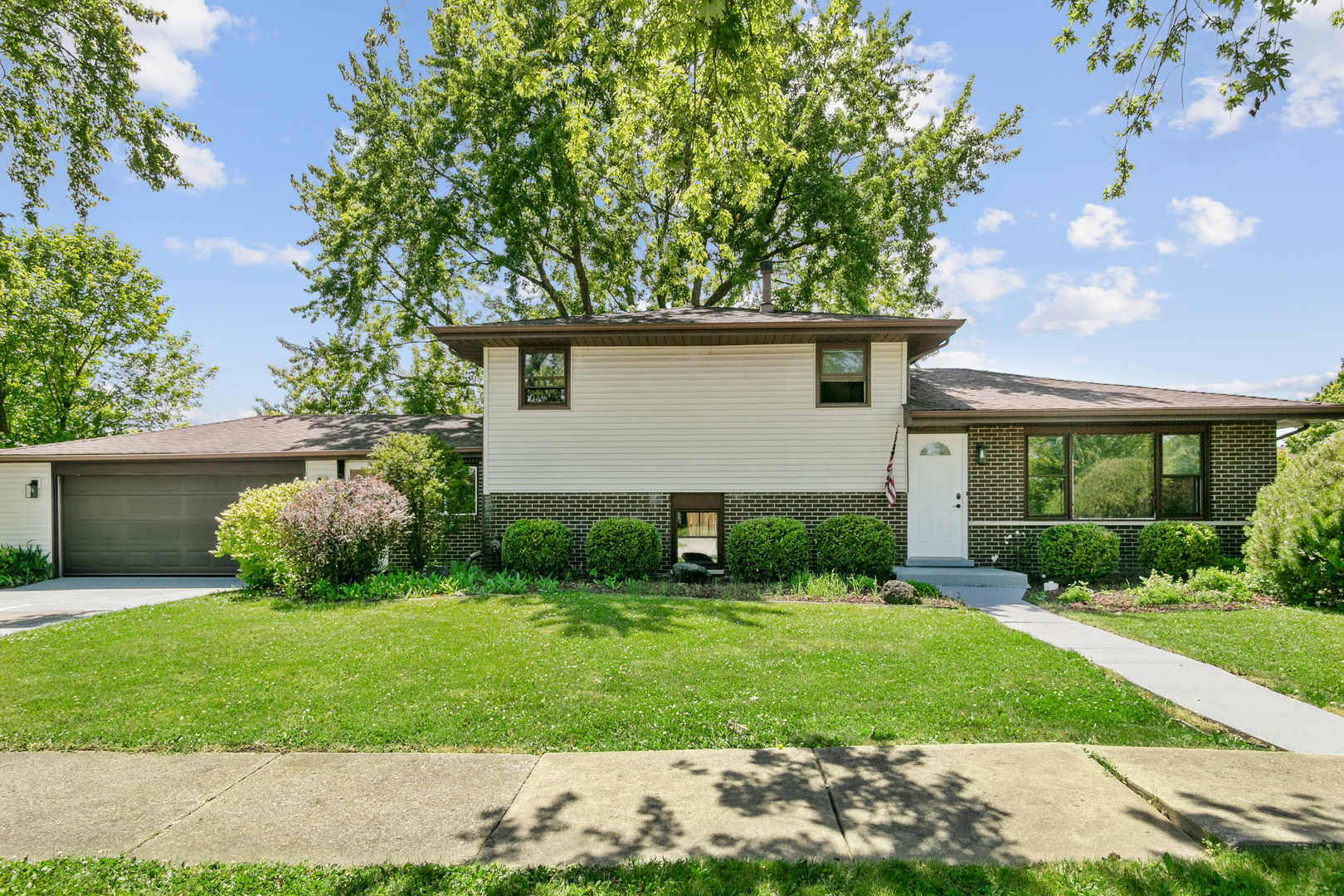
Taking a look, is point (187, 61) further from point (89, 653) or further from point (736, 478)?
point (736, 478)

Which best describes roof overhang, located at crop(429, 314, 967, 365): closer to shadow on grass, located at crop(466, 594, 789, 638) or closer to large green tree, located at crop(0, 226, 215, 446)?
shadow on grass, located at crop(466, 594, 789, 638)

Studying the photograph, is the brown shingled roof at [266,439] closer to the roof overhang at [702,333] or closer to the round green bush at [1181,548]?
the roof overhang at [702,333]

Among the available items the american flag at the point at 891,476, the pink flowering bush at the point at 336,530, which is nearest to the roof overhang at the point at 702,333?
the american flag at the point at 891,476

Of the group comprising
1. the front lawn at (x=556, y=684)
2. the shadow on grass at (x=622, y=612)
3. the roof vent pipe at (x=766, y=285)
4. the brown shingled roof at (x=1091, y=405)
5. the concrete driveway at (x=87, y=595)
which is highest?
the roof vent pipe at (x=766, y=285)

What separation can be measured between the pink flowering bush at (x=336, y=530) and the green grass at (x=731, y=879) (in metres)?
7.08

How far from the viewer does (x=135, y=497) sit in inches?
518

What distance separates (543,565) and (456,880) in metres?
8.40

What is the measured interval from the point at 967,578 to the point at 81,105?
1586 cm

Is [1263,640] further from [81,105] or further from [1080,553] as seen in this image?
[81,105]

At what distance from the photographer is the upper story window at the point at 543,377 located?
12.1 meters

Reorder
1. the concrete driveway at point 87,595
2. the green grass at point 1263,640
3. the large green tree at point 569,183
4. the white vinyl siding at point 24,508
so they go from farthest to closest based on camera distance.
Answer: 1. the large green tree at point 569,183
2. the white vinyl siding at point 24,508
3. the concrete driveway at point 87,595
4. the green grass at point 1263,640

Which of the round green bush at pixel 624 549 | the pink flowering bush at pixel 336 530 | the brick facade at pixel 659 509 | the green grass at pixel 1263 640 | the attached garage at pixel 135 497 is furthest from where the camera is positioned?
the attached garage at pixel 135 497

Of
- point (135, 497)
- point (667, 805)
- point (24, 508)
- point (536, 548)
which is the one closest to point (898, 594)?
point (536, 548)

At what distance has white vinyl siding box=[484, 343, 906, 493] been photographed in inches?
461
